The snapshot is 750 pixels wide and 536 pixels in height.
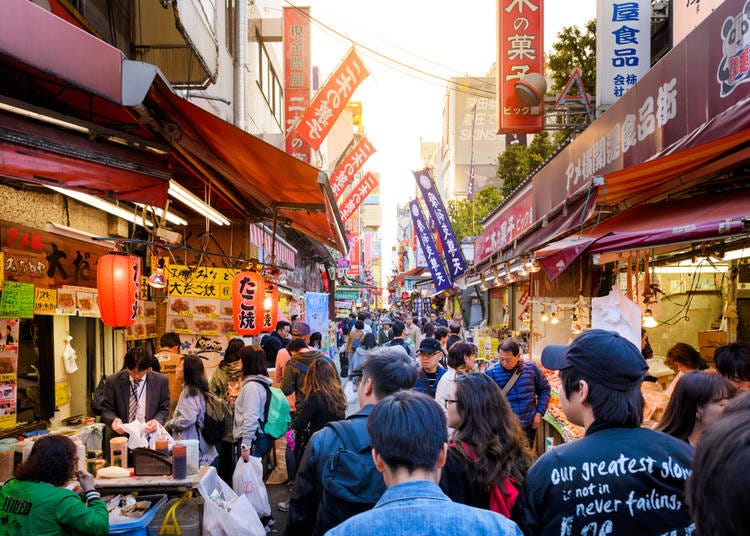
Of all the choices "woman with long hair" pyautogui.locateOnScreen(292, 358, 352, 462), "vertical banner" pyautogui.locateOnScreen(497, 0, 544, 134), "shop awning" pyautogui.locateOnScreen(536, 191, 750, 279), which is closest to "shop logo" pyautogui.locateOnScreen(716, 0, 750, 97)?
"shop awning" pyautogui.locateOnScreen(536, 191, 750, 279)

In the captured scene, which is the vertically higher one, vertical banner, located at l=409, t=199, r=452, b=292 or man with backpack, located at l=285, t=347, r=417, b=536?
vertical banner, located at l=409, t=199, r=452, b=292

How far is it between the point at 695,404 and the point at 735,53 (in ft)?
13.0

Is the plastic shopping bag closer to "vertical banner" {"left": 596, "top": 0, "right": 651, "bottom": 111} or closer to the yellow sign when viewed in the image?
the yellow sign

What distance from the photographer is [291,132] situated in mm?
13688

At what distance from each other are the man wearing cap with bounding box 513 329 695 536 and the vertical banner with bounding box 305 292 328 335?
51.6 ft

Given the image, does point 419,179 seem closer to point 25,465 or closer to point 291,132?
point 291,132

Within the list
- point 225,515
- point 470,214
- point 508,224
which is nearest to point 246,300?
point 225,515

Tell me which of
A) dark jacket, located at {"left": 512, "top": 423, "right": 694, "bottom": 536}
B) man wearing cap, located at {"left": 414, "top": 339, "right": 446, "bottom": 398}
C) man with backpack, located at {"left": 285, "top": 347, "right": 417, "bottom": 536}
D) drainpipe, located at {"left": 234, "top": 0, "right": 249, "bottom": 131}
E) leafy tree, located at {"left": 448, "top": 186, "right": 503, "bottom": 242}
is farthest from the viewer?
leafy tree, located at {"left": 448, "top": 186, "right": 503, "bottom": 242}

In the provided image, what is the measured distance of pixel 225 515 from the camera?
5191 millimetres

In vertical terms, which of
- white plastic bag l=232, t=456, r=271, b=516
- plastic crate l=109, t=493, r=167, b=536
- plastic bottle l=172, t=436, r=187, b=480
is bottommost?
white plastic bag l=232, t=456, r=271, b=516

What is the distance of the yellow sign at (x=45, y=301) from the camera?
6737 millimetres

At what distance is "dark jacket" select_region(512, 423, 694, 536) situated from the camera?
2311mm

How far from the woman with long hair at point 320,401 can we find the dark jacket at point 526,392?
2.08 meters

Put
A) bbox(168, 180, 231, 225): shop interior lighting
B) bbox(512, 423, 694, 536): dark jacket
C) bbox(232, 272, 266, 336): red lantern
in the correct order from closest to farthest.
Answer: bbox(512, 423, 694, 536): dark jacket
bbox(168, 180, 231, 225): shop interior lighting
bbox(232, 272, 266, 336): red lantern
